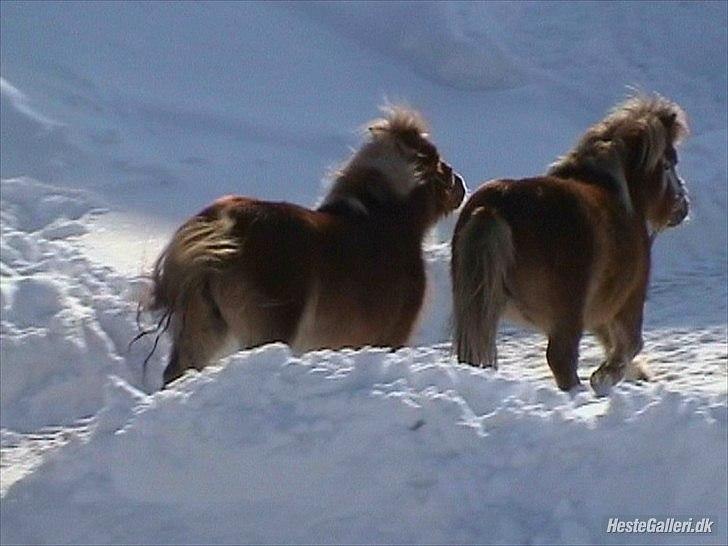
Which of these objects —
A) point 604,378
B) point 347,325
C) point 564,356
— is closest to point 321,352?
point 347,325

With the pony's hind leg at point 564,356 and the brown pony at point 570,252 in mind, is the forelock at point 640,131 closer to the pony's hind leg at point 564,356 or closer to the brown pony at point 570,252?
the brown pony at point 570,252

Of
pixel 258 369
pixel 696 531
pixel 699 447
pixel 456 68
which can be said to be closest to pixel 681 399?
pixel 699 447

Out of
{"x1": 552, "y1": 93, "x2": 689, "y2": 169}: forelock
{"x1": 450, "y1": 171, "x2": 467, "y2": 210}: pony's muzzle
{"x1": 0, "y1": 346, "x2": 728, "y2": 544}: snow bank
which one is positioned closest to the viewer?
{"x1": 0, "y1": 346, "x2": 728, "y2": 544}: snow bank

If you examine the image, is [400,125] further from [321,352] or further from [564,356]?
[321,352]

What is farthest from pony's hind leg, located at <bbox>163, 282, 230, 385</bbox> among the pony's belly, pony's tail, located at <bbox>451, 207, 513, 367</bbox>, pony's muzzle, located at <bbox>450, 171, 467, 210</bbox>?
pony's muzzle, located at <bbox>450, 171, 467, 210</bbox>

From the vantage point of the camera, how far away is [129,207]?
10094mm

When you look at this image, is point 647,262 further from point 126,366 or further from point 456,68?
point 456,68

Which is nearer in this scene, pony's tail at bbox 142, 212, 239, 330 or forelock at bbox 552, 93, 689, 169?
pony's tail at bbox 142, 212, 239, 330

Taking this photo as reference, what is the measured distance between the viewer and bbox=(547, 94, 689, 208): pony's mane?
666 cm

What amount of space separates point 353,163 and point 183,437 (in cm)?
272

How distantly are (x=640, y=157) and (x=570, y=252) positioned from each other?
43.2 inches

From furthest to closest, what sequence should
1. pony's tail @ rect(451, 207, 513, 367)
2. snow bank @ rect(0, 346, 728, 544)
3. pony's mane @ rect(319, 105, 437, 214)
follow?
pony's mane @ rect(319, 105, 437, 214) → pony's tail @ rect(451, 207, 513, 367) → snow bank @ rect(0, 346, 728, 544)

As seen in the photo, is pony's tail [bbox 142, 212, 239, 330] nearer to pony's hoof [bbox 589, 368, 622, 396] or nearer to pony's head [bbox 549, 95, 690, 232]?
pony's head [bbox 549, 95, 690, 232]

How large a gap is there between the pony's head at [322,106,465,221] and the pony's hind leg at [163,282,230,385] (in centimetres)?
111
